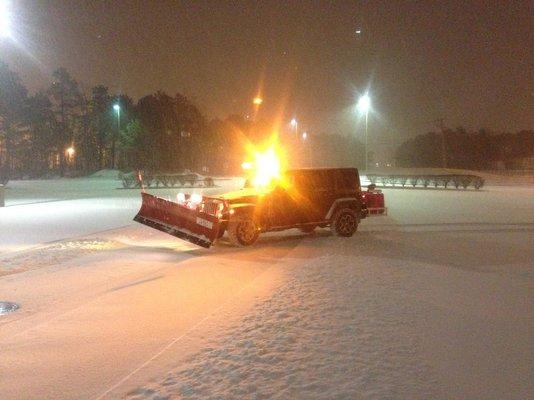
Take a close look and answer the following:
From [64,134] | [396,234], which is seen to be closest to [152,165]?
[64,134]

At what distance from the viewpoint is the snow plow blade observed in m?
14.3

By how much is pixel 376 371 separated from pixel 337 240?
10.5 metres

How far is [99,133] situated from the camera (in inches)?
4028

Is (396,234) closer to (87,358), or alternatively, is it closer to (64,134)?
(87,358)

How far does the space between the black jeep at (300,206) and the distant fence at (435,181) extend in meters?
36.4

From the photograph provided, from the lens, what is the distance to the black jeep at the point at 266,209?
14656 millimetres

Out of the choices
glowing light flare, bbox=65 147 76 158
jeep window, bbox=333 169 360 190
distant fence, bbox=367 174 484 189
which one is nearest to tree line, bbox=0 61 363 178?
glowing light flare, bbox=65 147 76 158

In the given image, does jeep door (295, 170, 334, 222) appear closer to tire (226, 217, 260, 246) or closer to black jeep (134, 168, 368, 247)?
black jeep (134, 168, 368, 247)

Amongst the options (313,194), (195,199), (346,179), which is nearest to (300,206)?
(313,194)

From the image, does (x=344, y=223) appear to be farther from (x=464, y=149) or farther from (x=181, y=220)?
(x=464, y=149)

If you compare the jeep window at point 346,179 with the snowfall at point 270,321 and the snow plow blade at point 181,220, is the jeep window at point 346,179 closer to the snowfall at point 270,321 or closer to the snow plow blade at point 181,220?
the snowfall at point 270,321

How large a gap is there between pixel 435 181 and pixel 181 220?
43685 mm

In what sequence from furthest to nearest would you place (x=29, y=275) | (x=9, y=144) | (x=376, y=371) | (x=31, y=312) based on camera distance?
1. (x=9, y=144)
2. (x=29, y=275)
3. (x=31, y=312)
4. (x=376, y=371)

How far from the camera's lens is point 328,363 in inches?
229
